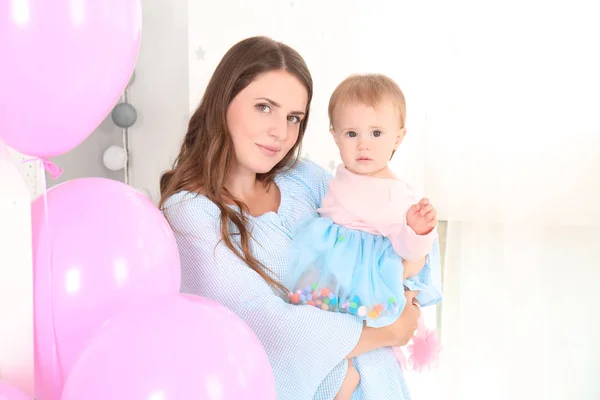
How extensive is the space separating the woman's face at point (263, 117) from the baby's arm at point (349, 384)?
0.55m

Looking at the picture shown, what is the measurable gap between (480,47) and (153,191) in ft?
A: 4.45

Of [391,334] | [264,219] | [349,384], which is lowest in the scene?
[349,384]

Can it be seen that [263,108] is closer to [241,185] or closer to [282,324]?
[241,185]

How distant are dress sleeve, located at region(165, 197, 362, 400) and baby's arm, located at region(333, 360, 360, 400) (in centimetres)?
2

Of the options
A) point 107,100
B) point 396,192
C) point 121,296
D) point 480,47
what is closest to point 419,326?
point 396,192

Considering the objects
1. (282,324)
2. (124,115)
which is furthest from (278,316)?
(124,115)

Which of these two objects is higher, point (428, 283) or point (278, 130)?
point (278, 130)

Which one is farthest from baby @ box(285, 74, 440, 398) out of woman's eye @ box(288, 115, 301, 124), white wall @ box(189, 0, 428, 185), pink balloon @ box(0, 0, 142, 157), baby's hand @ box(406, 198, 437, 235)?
white wall @ box(189, 0, 428, 185)

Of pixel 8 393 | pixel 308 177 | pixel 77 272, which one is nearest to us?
pixel 8 393

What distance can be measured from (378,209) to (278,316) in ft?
1.15

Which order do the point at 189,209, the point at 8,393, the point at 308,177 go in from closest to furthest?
the point at 8,393, the point at 189,209, the point at 308,177

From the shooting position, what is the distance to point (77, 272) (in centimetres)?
120

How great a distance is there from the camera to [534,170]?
2451mm

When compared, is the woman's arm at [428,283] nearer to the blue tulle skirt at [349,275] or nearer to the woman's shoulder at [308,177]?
the blue tulle skirt at [349,275]
